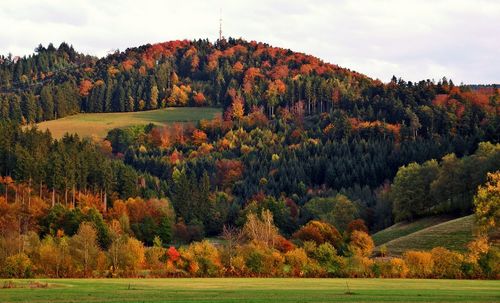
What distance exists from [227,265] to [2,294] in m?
41.6

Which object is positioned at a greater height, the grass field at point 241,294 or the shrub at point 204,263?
the grass field at point 241,294

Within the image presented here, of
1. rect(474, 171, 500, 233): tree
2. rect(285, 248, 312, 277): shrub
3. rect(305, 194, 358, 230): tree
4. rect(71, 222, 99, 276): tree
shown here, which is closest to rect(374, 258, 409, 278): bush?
rect(285, 248, 312, 277): shrub

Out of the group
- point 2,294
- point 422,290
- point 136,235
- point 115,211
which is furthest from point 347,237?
point 2,294

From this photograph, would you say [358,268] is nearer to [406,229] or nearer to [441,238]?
[441,238]

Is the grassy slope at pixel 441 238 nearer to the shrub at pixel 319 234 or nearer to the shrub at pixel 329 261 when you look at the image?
the shrub at pixel 319 234

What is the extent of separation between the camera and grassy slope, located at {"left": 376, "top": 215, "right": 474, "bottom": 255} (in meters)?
112

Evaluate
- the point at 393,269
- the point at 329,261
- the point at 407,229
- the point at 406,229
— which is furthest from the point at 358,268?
the point at 406,229

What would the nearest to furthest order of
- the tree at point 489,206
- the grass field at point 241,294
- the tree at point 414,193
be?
the grass field at point 241,294
the tree at point 489,206
the tree at point 414,193

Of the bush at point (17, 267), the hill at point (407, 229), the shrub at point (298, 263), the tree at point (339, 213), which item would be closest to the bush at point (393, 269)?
the shrub at point (298, 263)

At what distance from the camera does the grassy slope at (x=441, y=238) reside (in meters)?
112

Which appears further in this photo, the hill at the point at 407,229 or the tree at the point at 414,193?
the tree at the point at 414,193

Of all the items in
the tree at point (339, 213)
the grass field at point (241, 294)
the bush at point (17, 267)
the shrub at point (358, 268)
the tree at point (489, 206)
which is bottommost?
the tree at point (339, 213)

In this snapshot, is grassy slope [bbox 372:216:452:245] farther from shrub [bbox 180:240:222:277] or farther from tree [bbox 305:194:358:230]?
shrub [bbox 180:240:222:277]

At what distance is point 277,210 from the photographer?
178 meters
